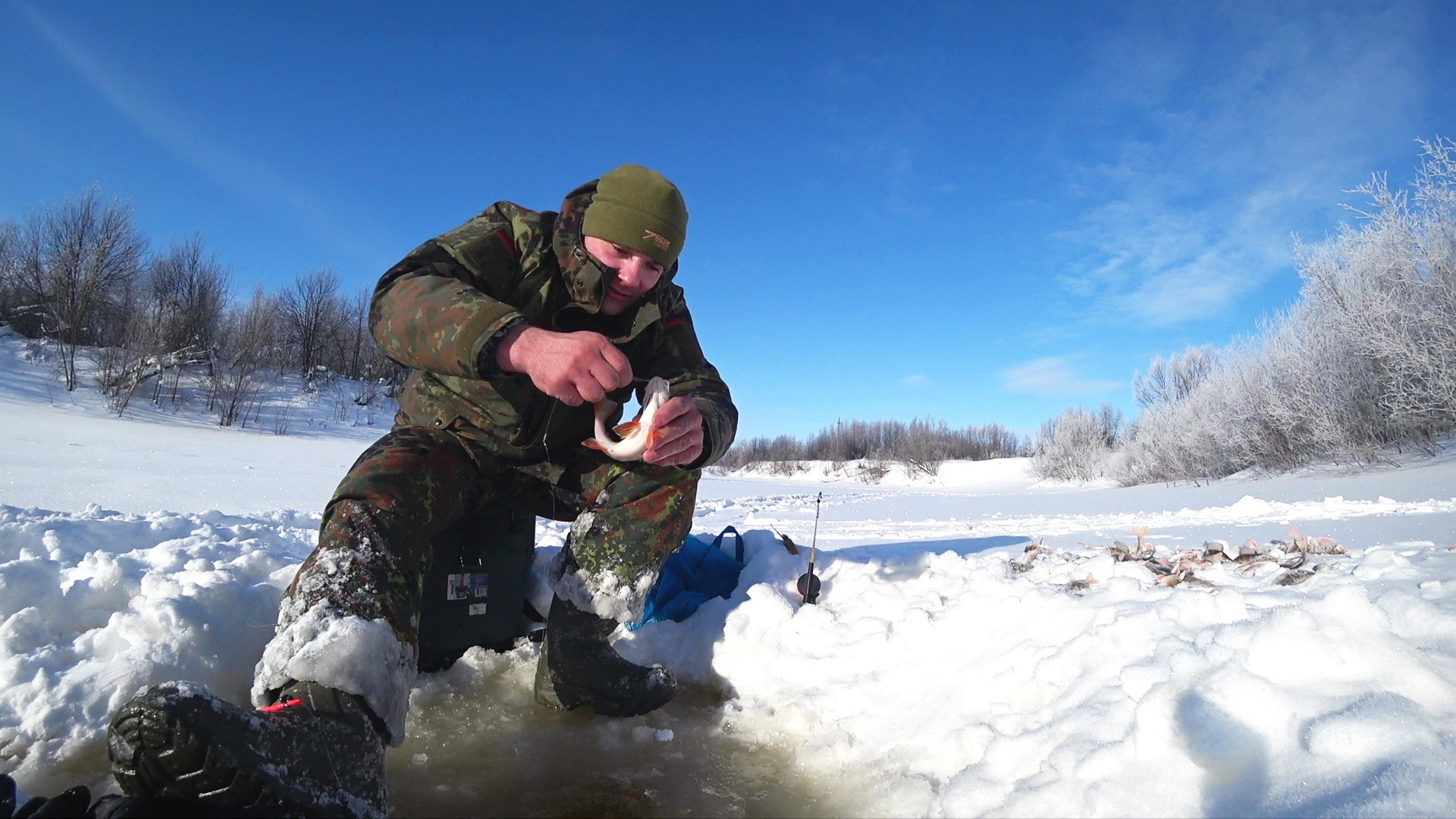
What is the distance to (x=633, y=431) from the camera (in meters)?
1.65

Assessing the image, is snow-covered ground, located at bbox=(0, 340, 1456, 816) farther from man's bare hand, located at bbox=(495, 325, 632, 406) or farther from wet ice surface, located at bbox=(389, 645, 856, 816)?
man's bare hand, located at bbox=(495, 325, 632, 406)

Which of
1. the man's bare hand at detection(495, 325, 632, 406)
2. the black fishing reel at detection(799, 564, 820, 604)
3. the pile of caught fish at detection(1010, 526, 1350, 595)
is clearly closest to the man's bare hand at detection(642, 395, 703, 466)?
the man's bare hand at detection(495, 325, 632, 406)

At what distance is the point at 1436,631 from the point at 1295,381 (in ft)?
49.1

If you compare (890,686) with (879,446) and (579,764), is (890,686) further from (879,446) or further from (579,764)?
(879,446)

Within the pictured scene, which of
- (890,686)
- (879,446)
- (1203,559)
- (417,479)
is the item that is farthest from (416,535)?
(879,446)

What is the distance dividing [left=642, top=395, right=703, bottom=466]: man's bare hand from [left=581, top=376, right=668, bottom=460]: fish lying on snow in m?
0.02

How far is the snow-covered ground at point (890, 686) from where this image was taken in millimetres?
968

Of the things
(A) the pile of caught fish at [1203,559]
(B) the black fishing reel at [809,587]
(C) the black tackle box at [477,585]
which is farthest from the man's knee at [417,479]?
(A) the pile of caught fish at [1203,559]

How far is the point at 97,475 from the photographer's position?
5336 mm

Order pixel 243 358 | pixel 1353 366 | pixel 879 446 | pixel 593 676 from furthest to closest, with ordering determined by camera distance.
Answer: pixel 879 446 < pixel 243 358 < pixel 1353 366 < pixel 593 676

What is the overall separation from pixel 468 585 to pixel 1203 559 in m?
2.81

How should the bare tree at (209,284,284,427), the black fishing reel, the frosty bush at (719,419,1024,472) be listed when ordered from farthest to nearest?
the frosty bush at (719,419,1024,472) → the bare tree at (209,284,284,427) → the black fishing reel

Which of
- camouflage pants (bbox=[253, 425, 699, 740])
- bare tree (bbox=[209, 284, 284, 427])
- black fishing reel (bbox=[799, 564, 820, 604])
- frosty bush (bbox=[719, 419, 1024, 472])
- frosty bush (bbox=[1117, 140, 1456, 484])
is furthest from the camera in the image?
frosty bush (bbox=[719, 419, 1024, 472])

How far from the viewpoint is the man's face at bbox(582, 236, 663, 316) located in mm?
1893
